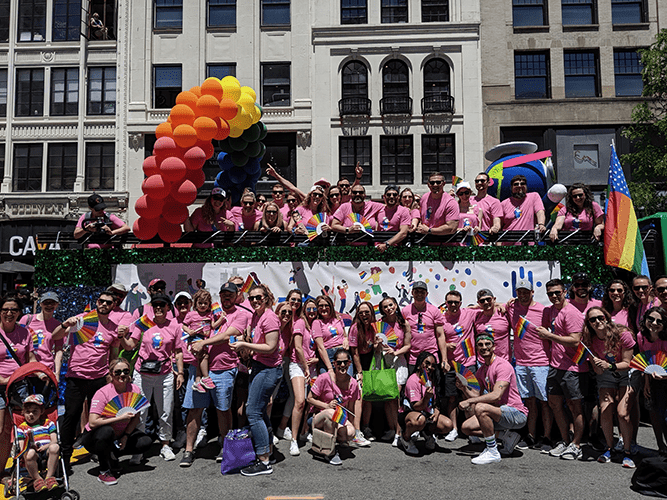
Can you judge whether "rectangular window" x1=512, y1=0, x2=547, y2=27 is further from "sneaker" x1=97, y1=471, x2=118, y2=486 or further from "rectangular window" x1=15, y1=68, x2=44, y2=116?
"sneaker" x1=97, y1=471, x2=118, y2=486

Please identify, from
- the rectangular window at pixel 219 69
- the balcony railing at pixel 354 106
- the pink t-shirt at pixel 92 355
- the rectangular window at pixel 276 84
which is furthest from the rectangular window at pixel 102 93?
the pink t-shirt at pixel 92 355

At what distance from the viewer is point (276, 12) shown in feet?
69.5

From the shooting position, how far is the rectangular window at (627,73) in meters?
20.4

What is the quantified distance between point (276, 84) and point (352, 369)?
1594 centimetres

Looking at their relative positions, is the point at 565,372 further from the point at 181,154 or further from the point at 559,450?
the point at 181,154

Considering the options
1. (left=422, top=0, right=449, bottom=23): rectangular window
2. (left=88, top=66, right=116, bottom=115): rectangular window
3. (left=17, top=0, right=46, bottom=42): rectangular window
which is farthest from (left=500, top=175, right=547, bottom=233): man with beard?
(left=17, top=0, right=46, bottom=42): rectangular window

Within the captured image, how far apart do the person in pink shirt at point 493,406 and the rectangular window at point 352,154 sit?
14.7 meters

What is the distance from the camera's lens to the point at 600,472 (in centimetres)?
580

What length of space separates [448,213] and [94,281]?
207 inches

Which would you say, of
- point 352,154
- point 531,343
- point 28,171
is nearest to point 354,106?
point 352,154

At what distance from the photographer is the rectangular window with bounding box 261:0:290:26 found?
21141 mm

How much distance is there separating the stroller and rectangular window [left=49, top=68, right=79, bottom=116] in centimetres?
1908

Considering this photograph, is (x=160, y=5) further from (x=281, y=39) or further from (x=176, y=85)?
(x=281, y=39)

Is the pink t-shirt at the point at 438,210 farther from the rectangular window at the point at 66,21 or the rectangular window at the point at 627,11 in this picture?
the rectangular window at the point at 66,21
